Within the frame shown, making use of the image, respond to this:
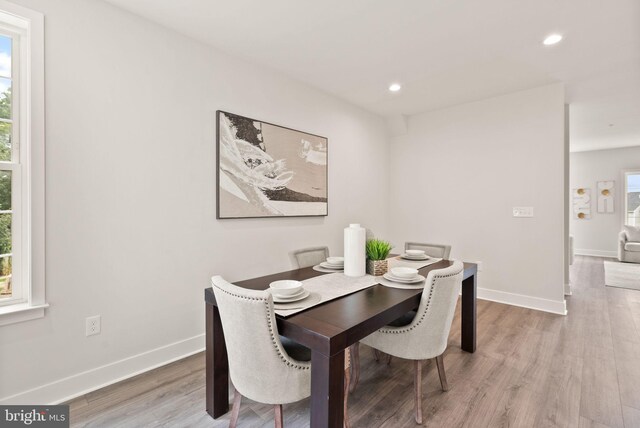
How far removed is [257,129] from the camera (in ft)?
9.35

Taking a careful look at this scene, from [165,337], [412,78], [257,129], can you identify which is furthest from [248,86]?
[165,337]

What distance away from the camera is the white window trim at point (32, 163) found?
5.70 feet

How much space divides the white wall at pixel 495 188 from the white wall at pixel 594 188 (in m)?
5.16

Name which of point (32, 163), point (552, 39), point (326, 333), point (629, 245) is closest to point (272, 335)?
point (326, 333)

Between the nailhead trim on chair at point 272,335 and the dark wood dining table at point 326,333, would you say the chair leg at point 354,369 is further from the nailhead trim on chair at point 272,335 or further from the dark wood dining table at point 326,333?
the nailhead trim on chair at point 272,335

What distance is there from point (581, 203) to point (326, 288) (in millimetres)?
8196

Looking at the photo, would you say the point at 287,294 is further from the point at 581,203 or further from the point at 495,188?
the point at 581,203

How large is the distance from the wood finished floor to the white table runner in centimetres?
70

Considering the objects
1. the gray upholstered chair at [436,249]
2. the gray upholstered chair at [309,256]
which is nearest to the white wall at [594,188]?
the gray upholstered chair at [436,249]

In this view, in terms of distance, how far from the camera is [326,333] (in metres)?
1.17

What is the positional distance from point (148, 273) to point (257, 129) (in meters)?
1.51

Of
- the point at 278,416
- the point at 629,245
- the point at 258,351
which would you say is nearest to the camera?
the point at 258,351

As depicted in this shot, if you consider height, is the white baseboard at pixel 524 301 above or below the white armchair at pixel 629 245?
below

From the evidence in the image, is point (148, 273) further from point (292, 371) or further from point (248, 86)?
point (248, 86)
